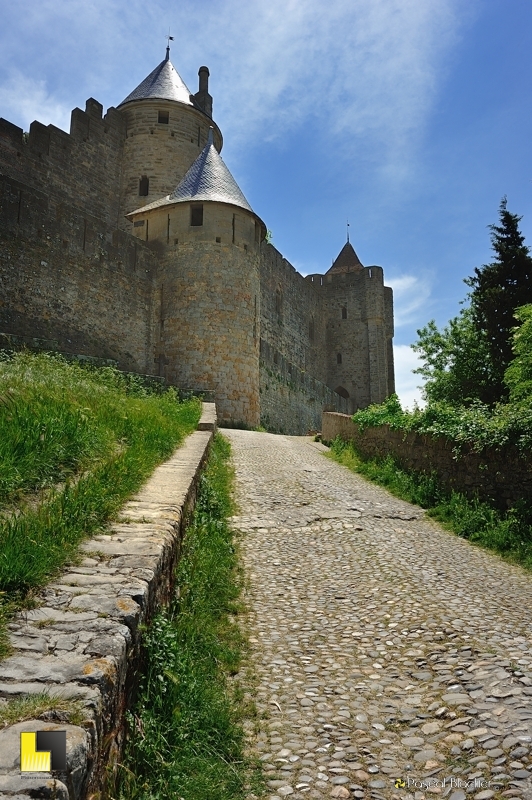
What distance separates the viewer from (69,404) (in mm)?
5977

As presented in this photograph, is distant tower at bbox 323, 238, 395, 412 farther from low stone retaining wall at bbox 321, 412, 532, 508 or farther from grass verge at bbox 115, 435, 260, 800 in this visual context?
grass verge at bbox 115, 435, 260, 800

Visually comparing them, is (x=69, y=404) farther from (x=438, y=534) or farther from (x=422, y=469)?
(x=422, y=469)

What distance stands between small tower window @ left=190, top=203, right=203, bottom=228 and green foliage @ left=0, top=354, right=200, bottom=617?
45.1ft

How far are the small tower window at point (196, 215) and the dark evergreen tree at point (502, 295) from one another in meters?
10.6

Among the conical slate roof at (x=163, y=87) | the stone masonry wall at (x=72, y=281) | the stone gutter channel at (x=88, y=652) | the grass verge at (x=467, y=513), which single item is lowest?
the grass verge at (x=467, y=513)

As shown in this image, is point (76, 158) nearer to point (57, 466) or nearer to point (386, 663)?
point (57, 466)

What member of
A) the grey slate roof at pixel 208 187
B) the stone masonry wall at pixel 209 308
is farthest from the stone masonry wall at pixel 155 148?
the stone masonry wall at pixel 209 308

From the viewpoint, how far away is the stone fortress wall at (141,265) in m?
16.1

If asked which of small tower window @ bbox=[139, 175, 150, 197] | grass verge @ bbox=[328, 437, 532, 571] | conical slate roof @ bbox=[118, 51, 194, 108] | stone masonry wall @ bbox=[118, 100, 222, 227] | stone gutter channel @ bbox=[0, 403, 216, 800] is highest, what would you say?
conical slate roof @ bbox=[118, 51, 194, 108]

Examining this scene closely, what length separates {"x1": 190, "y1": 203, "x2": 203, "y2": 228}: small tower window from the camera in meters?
20.1

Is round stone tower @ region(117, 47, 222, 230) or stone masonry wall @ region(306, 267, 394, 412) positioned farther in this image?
stone masonry wall @ region(306, 267, 394, 412)

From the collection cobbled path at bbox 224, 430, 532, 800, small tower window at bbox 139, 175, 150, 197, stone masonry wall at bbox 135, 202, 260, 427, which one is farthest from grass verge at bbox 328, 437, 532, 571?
small tower window at bbox 139, 175, 150, 197

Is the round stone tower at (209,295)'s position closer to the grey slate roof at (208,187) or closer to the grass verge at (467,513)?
the grey slate roof at (208,187)

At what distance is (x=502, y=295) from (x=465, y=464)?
46.2 ft
